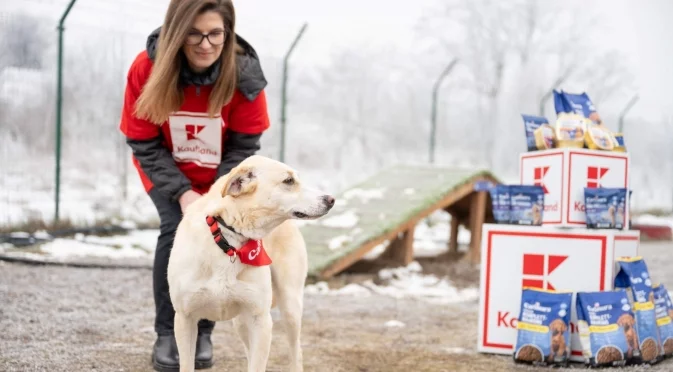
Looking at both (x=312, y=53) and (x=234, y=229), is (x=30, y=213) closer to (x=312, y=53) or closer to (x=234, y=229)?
(x=312, y=53)

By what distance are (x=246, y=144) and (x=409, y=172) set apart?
16.0ft

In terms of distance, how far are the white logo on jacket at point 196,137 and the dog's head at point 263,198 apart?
0.74m

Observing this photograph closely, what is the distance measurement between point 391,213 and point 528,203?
277cm

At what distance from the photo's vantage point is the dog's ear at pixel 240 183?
2135 mm

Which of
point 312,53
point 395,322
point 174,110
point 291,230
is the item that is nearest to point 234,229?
point 291,230

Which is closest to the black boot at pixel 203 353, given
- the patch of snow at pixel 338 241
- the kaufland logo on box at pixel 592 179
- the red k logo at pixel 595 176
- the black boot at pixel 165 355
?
the black boot at pixel 165 355

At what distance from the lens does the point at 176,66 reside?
2650 millimetres

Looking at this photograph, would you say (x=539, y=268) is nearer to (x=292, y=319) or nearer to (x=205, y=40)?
(x=292, y=319)

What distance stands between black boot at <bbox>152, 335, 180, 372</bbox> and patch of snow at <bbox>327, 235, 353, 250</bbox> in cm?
287

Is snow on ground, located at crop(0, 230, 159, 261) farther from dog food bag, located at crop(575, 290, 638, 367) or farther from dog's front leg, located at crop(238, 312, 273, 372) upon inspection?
dog food bag, located at crop(575, 290, 638, 367)

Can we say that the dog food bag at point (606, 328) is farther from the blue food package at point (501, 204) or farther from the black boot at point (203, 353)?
the black boot at point (203, 353)

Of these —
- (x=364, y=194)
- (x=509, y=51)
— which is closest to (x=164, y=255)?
(x=364, y=194)

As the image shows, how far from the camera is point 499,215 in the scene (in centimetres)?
356

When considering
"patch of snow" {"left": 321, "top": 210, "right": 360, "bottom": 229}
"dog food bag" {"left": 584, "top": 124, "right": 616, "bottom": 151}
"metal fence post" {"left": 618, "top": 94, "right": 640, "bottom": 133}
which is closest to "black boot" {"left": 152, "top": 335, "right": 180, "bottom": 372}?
"dog food bag" {"left": 584, "top": 124, "right": 616, "bottom": 151}
